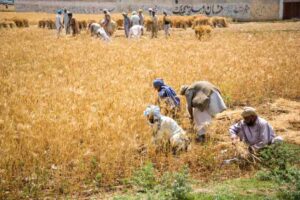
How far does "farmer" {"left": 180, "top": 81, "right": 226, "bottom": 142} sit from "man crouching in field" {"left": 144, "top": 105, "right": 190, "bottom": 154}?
2.19 feet

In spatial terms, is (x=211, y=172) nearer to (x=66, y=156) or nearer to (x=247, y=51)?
(x=66, y=156)

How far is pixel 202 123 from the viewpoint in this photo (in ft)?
25.6

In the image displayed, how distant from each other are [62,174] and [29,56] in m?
10.9

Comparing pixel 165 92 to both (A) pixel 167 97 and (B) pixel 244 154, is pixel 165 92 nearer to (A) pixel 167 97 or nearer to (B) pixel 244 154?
(A) pixel 167 97

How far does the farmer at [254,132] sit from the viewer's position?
686 cm

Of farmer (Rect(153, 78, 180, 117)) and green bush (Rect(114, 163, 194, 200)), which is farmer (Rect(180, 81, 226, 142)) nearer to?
farmer (Rect(153, 78, 180, 117))

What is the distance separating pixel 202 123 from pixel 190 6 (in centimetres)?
3707

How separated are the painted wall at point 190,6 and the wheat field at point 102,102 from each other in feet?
77.9

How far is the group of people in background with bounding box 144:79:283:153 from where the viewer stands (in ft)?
22.7

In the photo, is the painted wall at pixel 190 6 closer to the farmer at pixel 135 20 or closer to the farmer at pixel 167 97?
the farmer at pixel 135 20

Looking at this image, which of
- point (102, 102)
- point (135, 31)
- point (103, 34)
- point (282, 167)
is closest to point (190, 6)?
point (135, 31)

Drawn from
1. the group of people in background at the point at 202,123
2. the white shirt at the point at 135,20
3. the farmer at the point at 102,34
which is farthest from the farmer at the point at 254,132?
the white shirt at the point at 135,20

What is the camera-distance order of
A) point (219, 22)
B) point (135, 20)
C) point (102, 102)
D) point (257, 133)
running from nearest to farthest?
point (257, 133) → point (102, 102) → point (135, 20) → point (219, 22)

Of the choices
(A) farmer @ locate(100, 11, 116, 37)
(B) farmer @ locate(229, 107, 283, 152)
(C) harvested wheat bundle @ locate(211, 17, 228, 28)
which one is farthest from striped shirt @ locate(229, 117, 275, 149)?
(C) harvested wheat bundle @ locate(211, 17, 228, 28)
